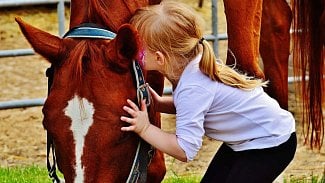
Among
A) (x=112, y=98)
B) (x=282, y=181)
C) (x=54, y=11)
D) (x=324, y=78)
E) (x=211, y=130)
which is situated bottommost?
(x=54, y=11)

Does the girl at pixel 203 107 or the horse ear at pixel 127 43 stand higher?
the horse ear at pixel 127 43

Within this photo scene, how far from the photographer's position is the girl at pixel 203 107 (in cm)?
316

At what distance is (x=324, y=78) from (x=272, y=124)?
1.44 metres

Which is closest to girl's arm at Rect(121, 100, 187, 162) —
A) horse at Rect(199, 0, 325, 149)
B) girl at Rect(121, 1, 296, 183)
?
girl at Rect(121, 1, 296, 183)

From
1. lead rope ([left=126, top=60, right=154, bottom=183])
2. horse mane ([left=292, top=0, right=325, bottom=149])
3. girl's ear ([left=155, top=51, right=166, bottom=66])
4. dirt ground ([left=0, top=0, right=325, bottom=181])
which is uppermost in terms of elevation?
girl's ear ([left=155, top=51, right=166, bottom=66])

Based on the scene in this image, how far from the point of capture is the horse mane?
15.1ft

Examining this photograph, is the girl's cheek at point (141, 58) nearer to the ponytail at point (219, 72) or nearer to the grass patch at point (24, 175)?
the ponytail at point (219, 72)

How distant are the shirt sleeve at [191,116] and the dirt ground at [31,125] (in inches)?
74.8

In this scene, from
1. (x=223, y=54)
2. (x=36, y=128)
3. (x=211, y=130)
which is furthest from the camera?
(x=223, y=54)

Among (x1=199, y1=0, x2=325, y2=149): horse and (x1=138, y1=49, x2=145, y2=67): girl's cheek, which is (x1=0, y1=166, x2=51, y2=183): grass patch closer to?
(x1=199, y1=0, x2=325, y2=149): horse

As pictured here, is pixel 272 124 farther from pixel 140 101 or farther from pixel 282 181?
pixel 282 181

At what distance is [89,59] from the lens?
119 inches

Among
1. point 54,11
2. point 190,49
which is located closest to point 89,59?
point 190,49

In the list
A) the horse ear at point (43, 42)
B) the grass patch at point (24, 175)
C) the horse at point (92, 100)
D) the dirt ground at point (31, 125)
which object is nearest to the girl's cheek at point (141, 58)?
the horse at point (92, 100)
